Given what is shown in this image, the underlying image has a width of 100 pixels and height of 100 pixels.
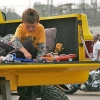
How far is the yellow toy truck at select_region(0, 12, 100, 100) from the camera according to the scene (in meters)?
5.31

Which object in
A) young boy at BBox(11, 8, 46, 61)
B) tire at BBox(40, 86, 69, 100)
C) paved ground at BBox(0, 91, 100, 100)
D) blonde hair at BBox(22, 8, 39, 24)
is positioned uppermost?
blonde hair at BBox(22, 8, 39, 24)

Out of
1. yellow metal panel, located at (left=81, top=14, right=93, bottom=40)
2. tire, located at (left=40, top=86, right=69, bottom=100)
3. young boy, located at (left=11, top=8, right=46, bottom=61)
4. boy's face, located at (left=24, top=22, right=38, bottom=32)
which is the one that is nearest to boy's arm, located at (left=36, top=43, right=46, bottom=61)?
young boy, located at (left=11, top=8, right=46, bottom=61)

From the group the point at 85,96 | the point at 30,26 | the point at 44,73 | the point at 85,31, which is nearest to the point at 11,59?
the point at 44,73

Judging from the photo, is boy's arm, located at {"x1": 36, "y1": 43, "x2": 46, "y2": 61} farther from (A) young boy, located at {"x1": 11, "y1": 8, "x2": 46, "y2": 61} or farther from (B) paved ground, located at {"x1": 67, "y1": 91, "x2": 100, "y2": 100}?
(B) paved ground, located at {"x1": 67, "y1": 91, "x2": 100, "y2": 100}

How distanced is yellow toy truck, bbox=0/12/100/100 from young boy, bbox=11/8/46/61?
33 cm

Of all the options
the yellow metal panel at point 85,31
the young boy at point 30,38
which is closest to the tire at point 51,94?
the young boy at point 30,38

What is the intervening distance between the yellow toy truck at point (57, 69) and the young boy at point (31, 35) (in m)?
0.33

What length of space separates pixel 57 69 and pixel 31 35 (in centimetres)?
98

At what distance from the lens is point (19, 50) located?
233 inches

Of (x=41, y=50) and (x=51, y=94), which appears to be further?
(x=51, y=94)

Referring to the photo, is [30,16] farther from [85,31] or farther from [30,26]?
[85,31]

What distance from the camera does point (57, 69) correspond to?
215 inches

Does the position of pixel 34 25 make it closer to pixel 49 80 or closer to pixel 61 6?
pixel 49 80

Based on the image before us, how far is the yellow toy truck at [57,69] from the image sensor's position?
5312mm
